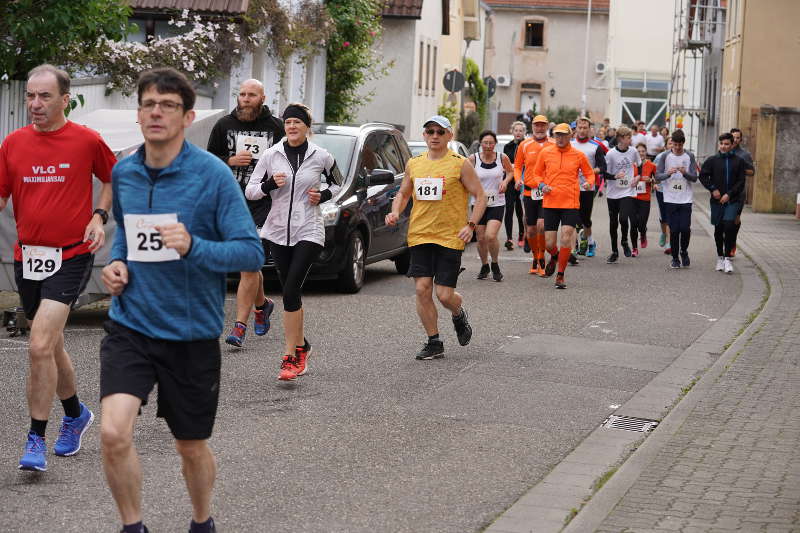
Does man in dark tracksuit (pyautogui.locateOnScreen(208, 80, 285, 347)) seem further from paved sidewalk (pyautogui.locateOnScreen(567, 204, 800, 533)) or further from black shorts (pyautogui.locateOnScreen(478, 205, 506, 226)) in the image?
black shorts (pyautogui.locateOnScreen(478, 205, 506, 226))

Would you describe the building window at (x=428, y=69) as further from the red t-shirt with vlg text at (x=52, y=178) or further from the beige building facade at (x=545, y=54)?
the red t-shirt with vlg text at (x=52, y=178)

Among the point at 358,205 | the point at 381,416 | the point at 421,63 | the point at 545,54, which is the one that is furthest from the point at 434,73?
the point at 381,416

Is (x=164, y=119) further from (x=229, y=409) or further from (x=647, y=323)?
(x=647, y=323)

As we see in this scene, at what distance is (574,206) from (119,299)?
1150 cm

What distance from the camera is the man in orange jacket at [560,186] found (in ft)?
52.6

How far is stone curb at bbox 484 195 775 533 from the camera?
598 centimetres

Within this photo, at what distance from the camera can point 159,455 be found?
7.06 meters

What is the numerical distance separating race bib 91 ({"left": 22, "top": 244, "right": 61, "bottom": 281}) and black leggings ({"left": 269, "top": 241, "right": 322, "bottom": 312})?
2.79m

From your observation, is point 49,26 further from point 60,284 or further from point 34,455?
point 34,455

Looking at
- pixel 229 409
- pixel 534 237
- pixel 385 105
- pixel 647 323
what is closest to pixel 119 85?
pixel 534 237

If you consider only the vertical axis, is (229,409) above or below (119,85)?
below

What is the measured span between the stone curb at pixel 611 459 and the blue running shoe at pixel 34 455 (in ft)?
7.11

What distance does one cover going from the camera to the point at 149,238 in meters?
4.83

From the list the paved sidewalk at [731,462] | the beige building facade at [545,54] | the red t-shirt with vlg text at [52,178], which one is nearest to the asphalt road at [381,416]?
the paved sidewalk at [731,462]
